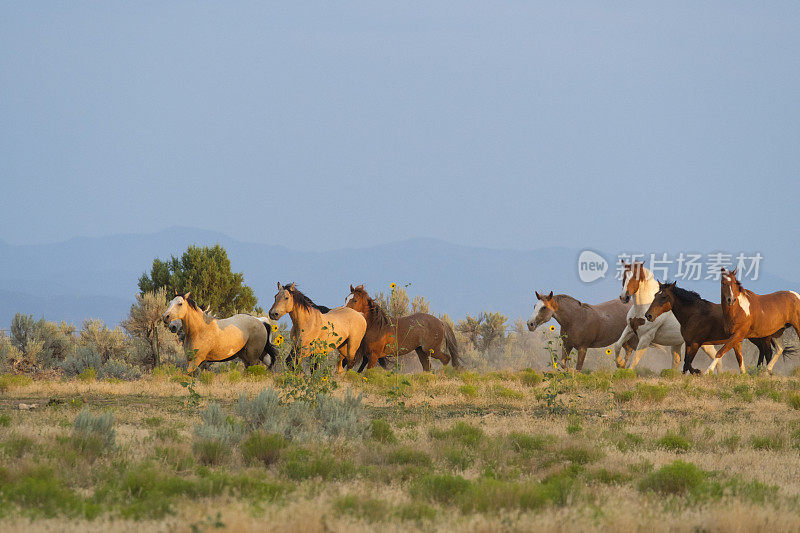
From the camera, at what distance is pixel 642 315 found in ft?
67.8

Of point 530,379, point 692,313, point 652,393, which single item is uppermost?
point 692,313

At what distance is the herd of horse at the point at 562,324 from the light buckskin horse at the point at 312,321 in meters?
0.02

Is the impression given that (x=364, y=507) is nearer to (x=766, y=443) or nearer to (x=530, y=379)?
(x=766, y=443)

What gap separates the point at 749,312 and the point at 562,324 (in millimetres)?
4487

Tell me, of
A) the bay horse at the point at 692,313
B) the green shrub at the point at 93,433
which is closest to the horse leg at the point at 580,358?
the bay horse at the point at 692,313

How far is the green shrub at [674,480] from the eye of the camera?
779 centimetres

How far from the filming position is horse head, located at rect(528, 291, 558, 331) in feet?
68.8

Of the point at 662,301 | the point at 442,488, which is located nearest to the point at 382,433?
the point at 442,488

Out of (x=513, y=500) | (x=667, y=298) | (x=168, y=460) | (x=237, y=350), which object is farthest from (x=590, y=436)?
(x=237, y=350)

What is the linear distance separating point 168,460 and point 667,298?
44.3 ft

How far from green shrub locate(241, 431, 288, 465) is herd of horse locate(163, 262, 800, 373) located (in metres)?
7.85

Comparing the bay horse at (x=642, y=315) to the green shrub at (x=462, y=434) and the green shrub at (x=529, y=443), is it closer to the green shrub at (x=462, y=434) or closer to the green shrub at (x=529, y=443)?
the green shrub at (x=462, y=434)

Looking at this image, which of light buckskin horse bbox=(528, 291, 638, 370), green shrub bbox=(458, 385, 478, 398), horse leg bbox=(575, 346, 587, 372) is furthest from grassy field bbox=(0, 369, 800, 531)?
light buckskin horse bbox=(528, 291, 638, 370)

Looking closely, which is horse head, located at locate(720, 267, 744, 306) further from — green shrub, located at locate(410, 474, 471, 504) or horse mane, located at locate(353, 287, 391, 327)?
green shrub, located at locate(410, 474, 471, 504)
